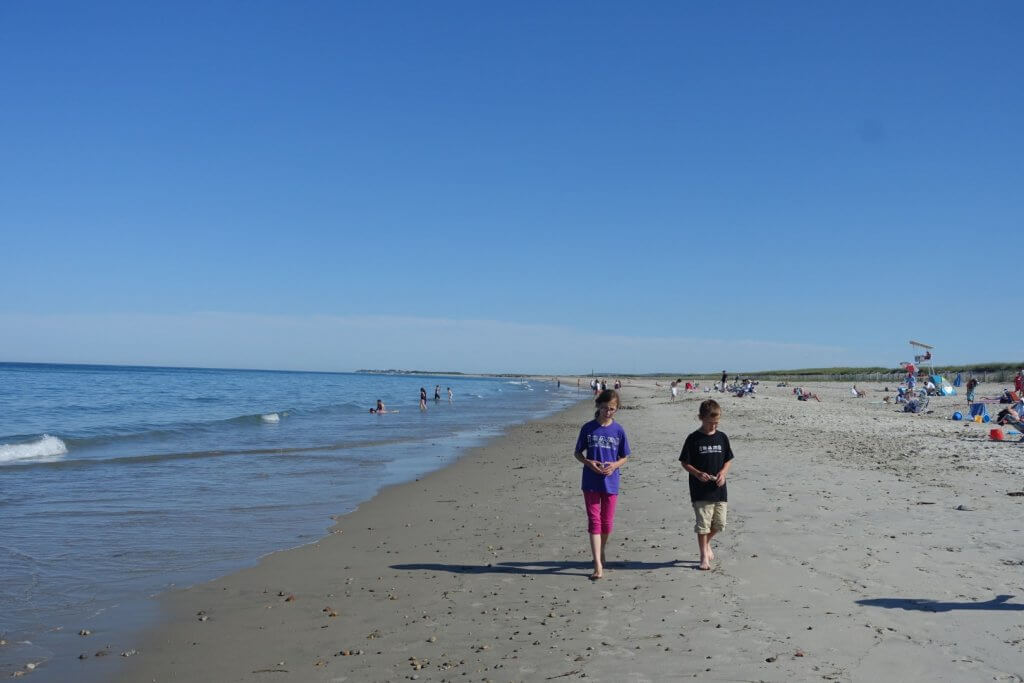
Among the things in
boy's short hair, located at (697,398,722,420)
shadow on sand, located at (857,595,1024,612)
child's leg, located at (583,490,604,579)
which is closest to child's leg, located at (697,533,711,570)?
child's leg, located at (583,490,604,579)

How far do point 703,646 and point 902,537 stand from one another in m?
3.99

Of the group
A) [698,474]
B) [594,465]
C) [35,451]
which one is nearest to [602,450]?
[594,465]

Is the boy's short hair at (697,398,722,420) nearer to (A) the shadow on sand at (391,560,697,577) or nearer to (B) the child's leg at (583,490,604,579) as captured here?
(B) the child's leg at (583,490,604,579)

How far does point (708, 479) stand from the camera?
6.80m

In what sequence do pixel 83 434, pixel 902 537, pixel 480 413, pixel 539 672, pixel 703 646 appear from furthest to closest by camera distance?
pixel 480 413, pixel 83 434, pixel 902 537, pixel 703 646, pixel 539 672

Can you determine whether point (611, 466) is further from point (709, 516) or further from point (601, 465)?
point (709, 516)

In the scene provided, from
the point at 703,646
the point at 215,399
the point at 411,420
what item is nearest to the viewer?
the point at 703,646

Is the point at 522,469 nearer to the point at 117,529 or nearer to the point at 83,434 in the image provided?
the point at 117,529

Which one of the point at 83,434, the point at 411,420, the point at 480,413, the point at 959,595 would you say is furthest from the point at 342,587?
the point at 480,413

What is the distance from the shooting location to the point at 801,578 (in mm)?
6363

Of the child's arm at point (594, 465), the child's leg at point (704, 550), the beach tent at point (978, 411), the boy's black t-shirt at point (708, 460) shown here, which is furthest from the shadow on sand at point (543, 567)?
the beach tent at point (978, 411)

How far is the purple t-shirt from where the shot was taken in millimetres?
6770

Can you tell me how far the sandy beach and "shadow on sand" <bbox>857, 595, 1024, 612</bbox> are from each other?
2cm

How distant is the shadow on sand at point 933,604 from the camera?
17.9ft
